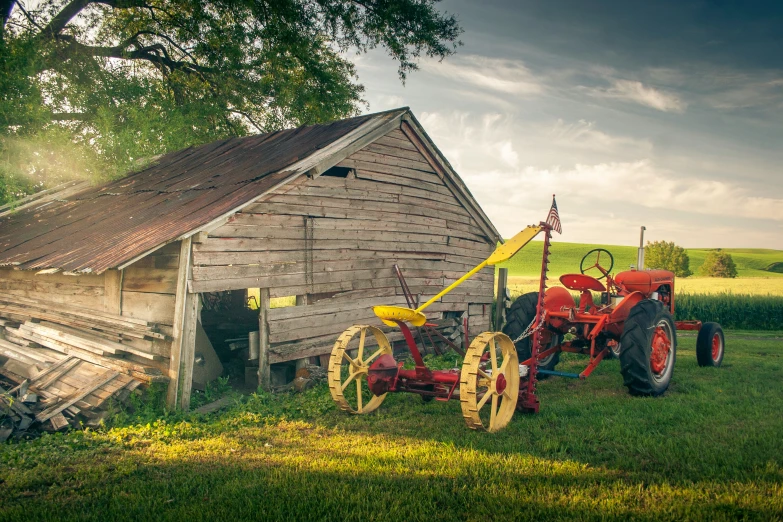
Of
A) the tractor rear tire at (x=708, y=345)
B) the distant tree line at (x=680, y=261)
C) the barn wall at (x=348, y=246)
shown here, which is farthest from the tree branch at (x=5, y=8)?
the distant tree line at (x=680, y=261)

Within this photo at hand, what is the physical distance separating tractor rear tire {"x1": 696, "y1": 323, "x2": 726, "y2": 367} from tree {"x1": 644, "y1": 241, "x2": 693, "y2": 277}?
4301 cm

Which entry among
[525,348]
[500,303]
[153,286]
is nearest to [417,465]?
[525,348]

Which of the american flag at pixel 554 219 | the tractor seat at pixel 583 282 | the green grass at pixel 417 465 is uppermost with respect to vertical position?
the american flag at pixel 554 219

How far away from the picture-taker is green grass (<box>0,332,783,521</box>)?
4527 mm

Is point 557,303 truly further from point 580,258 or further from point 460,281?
point 580,258

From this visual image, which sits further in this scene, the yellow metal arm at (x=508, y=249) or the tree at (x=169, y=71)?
the tree at (x=169, y=71)

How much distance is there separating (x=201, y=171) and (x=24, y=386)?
5622mm

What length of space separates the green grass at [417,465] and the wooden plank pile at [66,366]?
2.03 ft

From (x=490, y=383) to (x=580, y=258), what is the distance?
62.8 meters

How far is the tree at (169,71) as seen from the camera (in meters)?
15.8

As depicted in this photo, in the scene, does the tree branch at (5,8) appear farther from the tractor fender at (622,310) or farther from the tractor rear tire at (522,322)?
the tractor fender at (622,310)

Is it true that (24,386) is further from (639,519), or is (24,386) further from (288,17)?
(288,17)

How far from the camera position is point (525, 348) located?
9.30m

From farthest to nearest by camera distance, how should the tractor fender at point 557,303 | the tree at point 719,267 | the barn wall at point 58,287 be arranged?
the tree at point 719,267 → the barn wall at point 58,287 → the tractor fender at point 557,303
